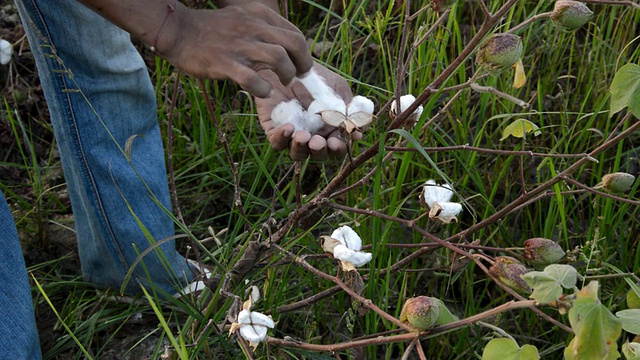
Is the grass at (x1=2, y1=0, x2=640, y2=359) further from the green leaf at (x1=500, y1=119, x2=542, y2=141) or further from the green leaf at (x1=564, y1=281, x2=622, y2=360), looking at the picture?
the green leaf at (x1=564, y1=281, x2=622, y2=360)

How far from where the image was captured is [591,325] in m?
0.82

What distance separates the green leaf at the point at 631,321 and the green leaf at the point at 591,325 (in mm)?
127

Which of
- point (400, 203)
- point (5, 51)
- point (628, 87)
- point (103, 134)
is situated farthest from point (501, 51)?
point (5, 51)

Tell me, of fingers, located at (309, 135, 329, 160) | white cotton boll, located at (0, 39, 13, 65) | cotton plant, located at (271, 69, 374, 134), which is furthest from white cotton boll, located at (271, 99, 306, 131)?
white cotton boll, located at (0, 39, 13, 65)

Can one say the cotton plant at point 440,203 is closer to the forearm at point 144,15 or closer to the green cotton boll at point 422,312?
the green cotton boll at point 422,312

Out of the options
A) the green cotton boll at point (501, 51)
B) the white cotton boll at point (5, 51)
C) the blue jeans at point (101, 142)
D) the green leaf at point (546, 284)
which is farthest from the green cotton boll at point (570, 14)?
the white cotton boll at point (5, 51)

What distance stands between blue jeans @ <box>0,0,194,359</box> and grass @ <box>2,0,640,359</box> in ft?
0.35

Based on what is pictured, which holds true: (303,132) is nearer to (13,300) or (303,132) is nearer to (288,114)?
(288,114)

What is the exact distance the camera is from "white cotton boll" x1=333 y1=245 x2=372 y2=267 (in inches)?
41.4

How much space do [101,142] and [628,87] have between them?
103 cm

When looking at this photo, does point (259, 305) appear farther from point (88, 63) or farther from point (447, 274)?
point (88, 63)

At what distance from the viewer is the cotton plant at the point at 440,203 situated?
1162 mm

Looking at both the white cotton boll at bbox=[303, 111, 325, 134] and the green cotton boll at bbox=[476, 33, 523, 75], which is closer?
the green cotton boll at bbox=[476, 33, 523, 75]

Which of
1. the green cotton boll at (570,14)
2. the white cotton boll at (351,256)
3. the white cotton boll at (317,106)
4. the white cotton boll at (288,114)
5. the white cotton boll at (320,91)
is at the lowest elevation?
the white cotton boll at (351,256)
